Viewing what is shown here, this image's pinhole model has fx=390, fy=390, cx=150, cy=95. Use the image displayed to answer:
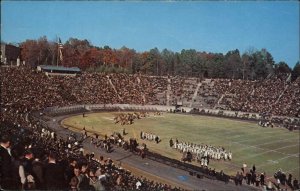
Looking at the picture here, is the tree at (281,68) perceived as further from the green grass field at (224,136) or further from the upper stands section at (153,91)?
the green grass field at (224,136)

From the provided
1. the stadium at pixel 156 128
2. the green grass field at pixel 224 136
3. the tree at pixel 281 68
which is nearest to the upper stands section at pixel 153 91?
the stadium at pixel 156 128

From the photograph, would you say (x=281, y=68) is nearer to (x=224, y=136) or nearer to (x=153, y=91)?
(x=153, y=91)

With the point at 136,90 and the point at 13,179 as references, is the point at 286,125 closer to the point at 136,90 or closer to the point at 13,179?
the point at 136,90

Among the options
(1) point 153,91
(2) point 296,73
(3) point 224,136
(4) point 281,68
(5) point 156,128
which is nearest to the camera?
(3) point 224,136

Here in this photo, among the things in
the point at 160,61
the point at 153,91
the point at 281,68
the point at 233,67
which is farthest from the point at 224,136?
the point at 281,68

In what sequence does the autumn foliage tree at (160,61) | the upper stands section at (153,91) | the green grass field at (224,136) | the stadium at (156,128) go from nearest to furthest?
the stadium at (156,128) → the green grass field at (224,136) → the upper stands section at (153,91) → the autumn foliage tree at (160,61)

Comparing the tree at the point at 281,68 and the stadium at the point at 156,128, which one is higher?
the tree at the point at 281,68

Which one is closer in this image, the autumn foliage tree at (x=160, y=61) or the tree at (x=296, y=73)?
the autumn foliage tree at (x=160, y=61)
